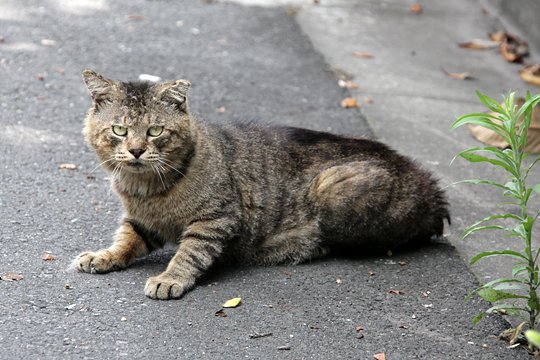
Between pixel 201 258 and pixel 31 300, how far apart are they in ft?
3.10

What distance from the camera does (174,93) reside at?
16.6 ft

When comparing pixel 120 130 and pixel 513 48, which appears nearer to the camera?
pixel 120 130

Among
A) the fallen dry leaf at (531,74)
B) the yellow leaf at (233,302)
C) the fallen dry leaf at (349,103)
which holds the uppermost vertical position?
the yellow leaf at (233,302)

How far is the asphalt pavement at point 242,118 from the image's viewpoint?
4.44 meters

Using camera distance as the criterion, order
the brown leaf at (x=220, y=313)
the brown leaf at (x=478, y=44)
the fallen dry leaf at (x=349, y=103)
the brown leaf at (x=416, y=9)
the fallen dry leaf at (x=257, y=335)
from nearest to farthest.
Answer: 1. the fallen dry leaf at (x=257, y=335)
2. the brown leaf at (x=220, y=313)
3. the fallen dry leaf at (x=349, y=103)
4. the brown leaf at (x=478, y=44)
5. the brown leaf at (x=416, y=9)

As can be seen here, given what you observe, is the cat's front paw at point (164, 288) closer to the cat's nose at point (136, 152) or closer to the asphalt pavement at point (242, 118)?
the asphalt pavement at point (242, 118)

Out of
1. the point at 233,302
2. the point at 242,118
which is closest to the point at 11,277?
the point at 233,302

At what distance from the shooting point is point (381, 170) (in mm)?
5547

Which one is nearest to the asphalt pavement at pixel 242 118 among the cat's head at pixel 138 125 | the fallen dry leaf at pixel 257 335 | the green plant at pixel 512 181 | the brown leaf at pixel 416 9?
the fallen dry leaf at pixel 257 335

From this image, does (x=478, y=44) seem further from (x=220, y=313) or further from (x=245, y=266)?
(x=220, y=313)

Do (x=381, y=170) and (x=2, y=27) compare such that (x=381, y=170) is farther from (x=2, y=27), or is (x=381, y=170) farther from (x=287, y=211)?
(x=2, y=27)

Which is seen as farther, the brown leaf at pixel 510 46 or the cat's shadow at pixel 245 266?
the brown leaf at pixel 510 46

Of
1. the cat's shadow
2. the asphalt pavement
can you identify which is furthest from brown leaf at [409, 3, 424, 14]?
the cat's shadow

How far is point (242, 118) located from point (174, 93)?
2360 millimetres
